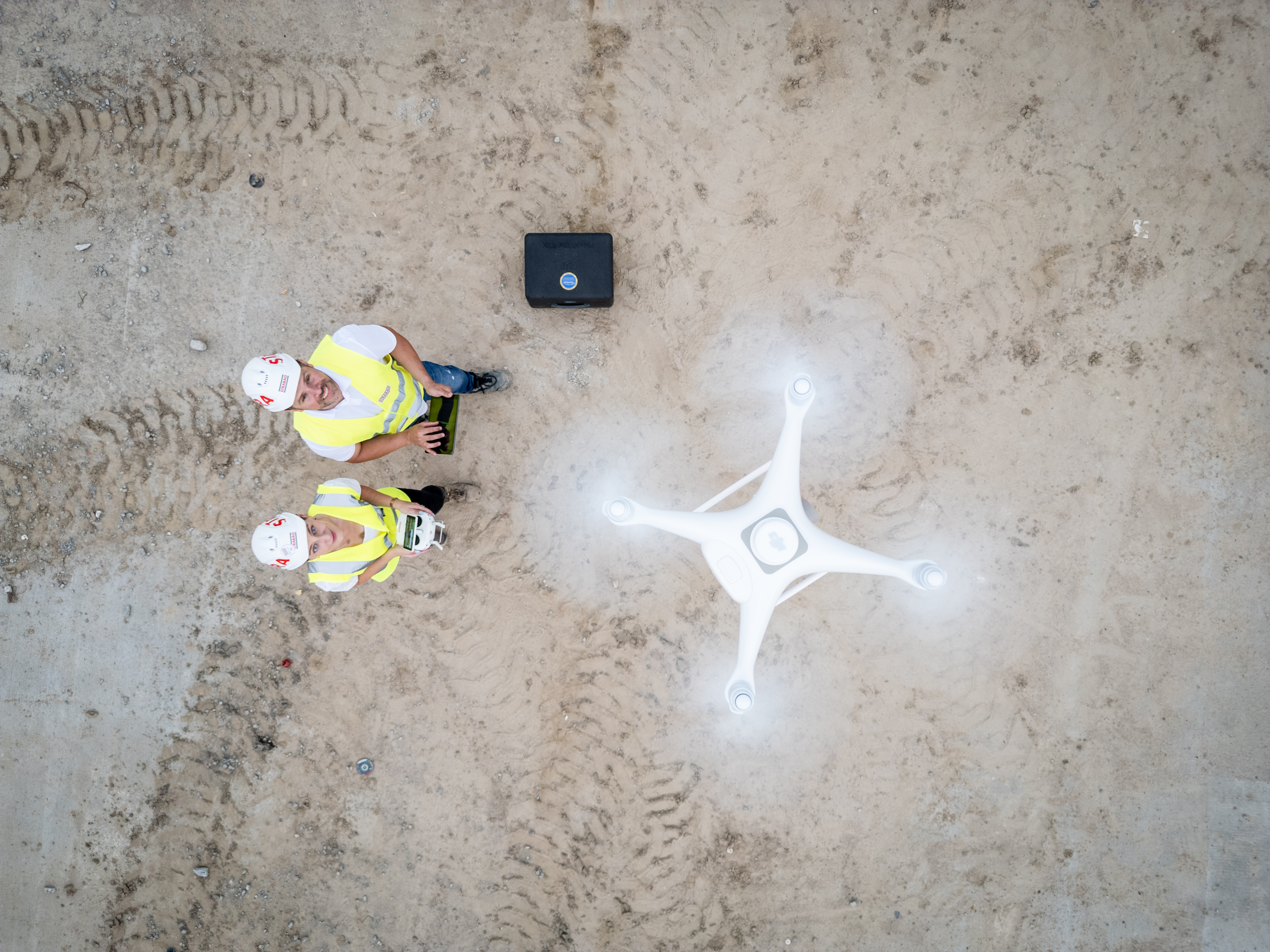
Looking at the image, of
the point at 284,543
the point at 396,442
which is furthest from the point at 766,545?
the point at 284,543

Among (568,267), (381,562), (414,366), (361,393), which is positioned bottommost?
(381,562)

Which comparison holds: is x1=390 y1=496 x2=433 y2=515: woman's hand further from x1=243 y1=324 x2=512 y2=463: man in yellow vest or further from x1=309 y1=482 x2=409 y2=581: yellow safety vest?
x1=243 y1=324 x2=512 y2=463: man in yellow vest

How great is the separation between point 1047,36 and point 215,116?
558 centimetres

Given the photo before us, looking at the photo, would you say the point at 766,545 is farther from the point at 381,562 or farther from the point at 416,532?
the point at 381,562

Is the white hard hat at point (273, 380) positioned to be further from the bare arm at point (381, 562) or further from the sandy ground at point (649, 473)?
the sandy ground at point (649, 473)

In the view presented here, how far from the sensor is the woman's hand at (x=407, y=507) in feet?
12.9

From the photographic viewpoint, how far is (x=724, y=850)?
457cm

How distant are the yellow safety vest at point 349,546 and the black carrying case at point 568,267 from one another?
168cm

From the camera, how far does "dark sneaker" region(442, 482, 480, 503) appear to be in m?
4.62

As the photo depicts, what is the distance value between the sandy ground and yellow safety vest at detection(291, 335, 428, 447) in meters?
0.82

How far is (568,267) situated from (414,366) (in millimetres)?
1213

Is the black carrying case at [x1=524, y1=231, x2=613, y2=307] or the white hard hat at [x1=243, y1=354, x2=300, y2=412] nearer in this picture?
the white hard hat at [x1=243, y1=354, x2=300, y2=412]

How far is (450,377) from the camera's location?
4.27 metres

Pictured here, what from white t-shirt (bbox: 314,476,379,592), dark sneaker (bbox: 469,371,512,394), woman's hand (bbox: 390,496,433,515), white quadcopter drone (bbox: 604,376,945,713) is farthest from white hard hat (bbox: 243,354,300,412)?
white quadcopter drone (bbox: 604,376,945,713)
